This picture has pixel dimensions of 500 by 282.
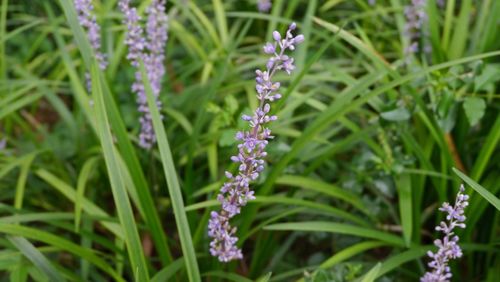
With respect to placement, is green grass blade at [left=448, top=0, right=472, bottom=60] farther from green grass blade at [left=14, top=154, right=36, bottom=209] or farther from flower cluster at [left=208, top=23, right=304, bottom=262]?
green grass blade at [left=14, top=154, right=36, bottom=209]

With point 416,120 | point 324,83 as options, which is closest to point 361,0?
point 324,83

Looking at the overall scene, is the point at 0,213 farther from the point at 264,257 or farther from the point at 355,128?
the point at 355,128

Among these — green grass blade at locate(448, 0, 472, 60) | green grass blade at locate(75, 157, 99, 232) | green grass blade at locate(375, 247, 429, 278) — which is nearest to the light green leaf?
green grass blade at locate(375, 247, 429, 278)

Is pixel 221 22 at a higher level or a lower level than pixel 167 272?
higher

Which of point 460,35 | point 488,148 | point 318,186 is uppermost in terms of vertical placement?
point 460,35

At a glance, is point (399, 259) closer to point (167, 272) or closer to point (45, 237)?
point (167, 272)

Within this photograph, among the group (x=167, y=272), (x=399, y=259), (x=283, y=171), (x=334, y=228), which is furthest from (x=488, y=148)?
(x=167, y=272)
